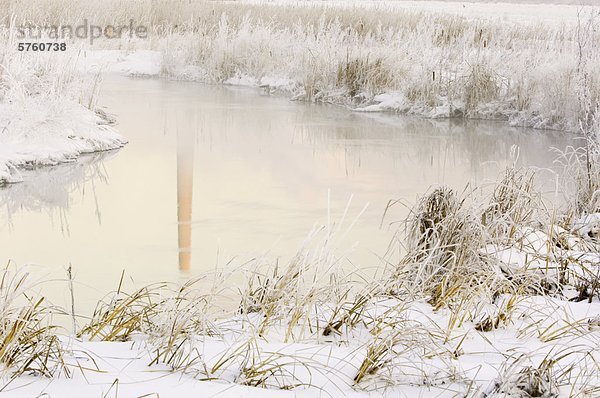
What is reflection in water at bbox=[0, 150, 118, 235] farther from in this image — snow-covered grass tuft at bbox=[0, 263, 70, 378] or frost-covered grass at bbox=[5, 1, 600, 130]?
frost-covered grass at bbox=[5, 1, 600, 130]

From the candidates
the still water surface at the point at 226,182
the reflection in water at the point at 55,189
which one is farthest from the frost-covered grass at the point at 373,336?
the reflection in water at the point at 55,189

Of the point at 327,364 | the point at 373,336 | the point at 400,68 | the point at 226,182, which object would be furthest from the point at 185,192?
the point at 400,68

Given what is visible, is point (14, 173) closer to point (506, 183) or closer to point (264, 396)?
point (506, 183)

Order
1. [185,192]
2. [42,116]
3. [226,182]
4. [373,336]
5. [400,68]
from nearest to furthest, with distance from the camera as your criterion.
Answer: [373,336], [185,192], [226,182], [42,116], [400,68]

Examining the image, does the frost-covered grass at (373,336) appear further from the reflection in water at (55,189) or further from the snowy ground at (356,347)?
the reflection in water at (55,189)

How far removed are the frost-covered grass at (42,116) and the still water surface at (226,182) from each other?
0.20 m

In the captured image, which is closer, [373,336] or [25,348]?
[25,348]

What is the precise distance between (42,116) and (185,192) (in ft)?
5.77

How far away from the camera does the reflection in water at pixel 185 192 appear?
203 inches

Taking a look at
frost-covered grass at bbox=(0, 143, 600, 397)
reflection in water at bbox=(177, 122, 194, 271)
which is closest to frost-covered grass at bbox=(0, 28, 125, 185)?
reflection in water at bbox=(177, 122, 194, 271)

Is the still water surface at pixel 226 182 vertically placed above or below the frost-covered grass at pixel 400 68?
below

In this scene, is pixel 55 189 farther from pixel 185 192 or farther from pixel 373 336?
pixel 373 336

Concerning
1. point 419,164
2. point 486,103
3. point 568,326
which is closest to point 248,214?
point 419,164

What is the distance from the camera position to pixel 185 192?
662 cm
